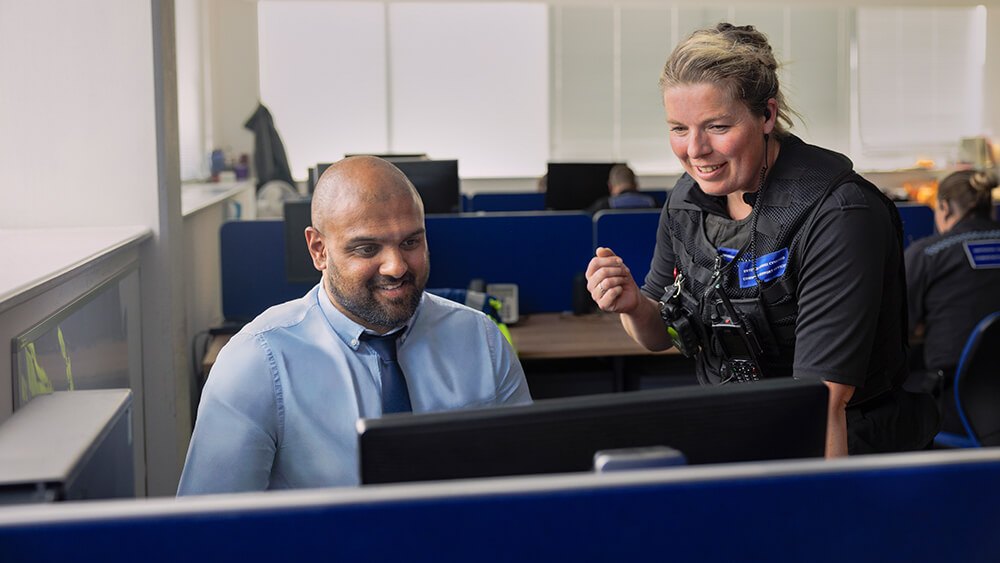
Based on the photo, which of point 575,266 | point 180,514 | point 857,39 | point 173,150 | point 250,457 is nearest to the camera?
point 180,514

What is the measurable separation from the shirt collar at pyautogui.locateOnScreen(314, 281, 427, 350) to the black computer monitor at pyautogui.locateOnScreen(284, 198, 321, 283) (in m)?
2.06

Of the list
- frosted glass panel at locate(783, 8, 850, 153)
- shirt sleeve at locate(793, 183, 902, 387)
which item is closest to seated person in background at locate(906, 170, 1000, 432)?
shirt sleeve at locate(793, 183, 902, 387)

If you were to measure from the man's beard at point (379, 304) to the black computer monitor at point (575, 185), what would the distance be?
14.5ft

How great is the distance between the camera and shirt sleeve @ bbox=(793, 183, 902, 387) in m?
1.62

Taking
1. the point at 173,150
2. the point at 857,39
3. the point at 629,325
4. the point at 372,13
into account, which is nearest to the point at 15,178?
the point at 173,150

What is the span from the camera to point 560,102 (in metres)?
10.0

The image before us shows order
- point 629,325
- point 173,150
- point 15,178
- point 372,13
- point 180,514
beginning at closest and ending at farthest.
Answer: point 180,514 → point 629,325 → point 15,178 → point 173,150 → point 372,13

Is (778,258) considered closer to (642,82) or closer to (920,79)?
(642,82)

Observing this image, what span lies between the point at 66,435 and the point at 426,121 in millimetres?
8857

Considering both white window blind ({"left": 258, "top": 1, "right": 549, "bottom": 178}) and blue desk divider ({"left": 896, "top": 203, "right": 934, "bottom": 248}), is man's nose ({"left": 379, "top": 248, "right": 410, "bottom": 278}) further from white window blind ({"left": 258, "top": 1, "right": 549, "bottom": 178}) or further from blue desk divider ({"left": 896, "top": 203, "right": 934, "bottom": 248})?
white window blind ({"left": 258, "top": 1, "right": 549, "bottom": 178})

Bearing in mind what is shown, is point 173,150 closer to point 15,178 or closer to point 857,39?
point 15,178

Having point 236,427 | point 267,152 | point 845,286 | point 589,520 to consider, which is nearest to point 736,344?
point 845,286

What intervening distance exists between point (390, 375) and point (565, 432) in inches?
35.9

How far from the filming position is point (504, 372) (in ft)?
6.24
